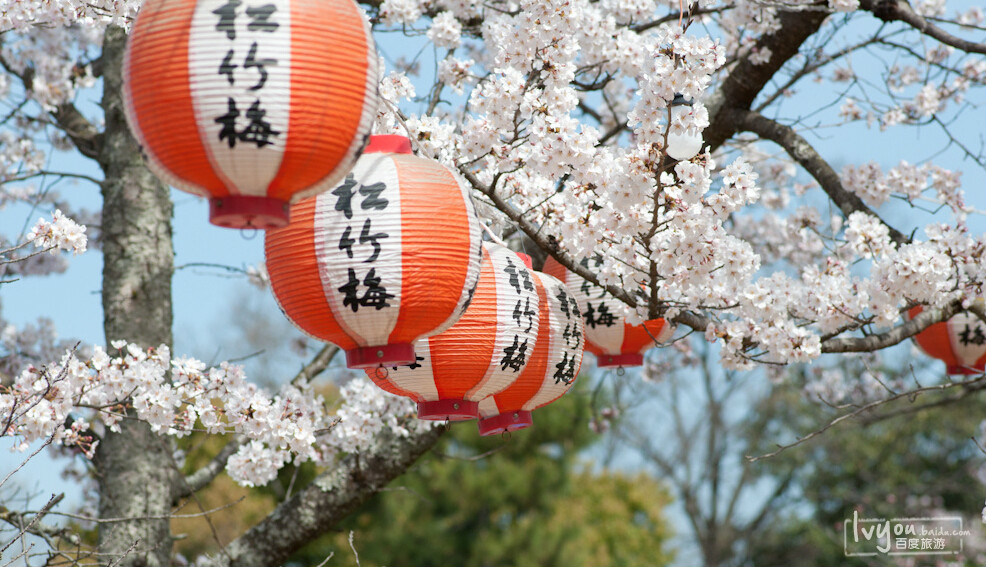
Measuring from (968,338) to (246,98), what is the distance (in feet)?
12.8

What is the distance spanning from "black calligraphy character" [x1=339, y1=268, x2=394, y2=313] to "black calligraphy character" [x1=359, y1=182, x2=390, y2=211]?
0.53ft

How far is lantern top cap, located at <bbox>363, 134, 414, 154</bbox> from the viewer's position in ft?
8.14

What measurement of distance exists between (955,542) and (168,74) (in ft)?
40.8

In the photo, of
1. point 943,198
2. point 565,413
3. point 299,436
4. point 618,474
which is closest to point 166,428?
point 299,436

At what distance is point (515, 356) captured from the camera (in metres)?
2.83

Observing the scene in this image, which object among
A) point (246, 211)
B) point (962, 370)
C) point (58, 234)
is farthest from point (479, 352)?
point (962, 370)

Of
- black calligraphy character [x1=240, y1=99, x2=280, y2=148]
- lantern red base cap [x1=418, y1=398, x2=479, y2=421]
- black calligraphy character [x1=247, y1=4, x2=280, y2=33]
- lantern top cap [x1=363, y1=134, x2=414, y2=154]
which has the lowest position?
lantern red base cap [x1=418, y1=398, x2=479, y2=421]

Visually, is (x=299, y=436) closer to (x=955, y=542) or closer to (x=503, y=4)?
(x=503, y=4)

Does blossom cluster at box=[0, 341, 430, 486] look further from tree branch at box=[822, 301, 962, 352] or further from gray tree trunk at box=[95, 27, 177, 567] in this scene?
tree branch at box=[822, 301, 962, 352]

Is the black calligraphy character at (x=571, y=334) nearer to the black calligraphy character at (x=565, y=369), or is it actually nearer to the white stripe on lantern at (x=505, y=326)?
the black calligraphy character at (x=565, y=369)

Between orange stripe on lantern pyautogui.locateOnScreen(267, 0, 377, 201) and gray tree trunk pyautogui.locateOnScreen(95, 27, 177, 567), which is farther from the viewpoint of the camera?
gray tree trunk pyautogui.locateOnScreen(95, 27, 177, 567)

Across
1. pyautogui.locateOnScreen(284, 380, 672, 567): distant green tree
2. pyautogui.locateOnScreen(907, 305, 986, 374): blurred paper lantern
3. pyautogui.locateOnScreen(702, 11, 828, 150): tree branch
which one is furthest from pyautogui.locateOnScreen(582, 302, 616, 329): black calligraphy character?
pyautogui.locateOnScreen(284, 380, 672, 567): distant green tree

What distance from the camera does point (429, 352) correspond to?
273 cm

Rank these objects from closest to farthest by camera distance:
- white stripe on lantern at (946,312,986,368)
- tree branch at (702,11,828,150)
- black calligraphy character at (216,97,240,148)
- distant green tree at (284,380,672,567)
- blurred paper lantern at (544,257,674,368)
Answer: black calligraphy character at (216,97,240,148) → blurred paper lantern at (544,257,674,368) → white stripe on lantern at (946,312,986,368) → tree branch at (702,11,828,150) → distant green tree at (284,380,672,567)
